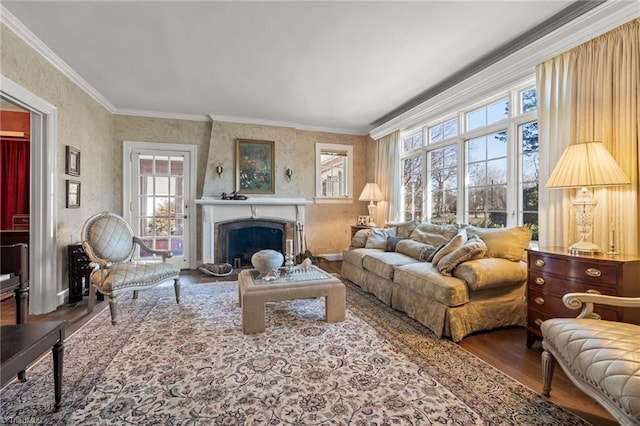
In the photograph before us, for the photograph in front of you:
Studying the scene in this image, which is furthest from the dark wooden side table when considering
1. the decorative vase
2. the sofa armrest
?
the sofa armrest

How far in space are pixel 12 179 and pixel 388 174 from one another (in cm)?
635

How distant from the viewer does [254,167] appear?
5.45m

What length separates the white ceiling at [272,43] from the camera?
2379 mm

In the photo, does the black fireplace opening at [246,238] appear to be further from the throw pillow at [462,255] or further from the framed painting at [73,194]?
the throw pillow at [462,255]

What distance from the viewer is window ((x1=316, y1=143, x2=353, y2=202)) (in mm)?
6070

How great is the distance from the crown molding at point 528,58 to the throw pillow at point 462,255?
182 cm

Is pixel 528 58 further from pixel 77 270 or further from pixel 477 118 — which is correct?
pixel 77 270

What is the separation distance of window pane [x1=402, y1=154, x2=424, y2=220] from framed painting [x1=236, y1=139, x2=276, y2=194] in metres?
2.42

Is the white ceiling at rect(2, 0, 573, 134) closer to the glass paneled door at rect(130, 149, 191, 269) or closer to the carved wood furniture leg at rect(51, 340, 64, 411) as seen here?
the glass paneled door at rect(130, 149, 191, 269)

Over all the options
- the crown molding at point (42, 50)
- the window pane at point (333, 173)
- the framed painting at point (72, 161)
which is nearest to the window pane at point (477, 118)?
the window pane at point (333, 173)

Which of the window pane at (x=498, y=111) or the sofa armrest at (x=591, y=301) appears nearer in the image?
the sofa armrest at (x=591, y=301)

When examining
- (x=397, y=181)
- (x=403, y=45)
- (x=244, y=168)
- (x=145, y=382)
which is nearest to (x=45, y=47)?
(x=244, y=168)

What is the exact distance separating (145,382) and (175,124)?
4.43 meters

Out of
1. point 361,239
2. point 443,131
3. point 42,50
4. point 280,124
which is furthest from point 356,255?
point 42,50
